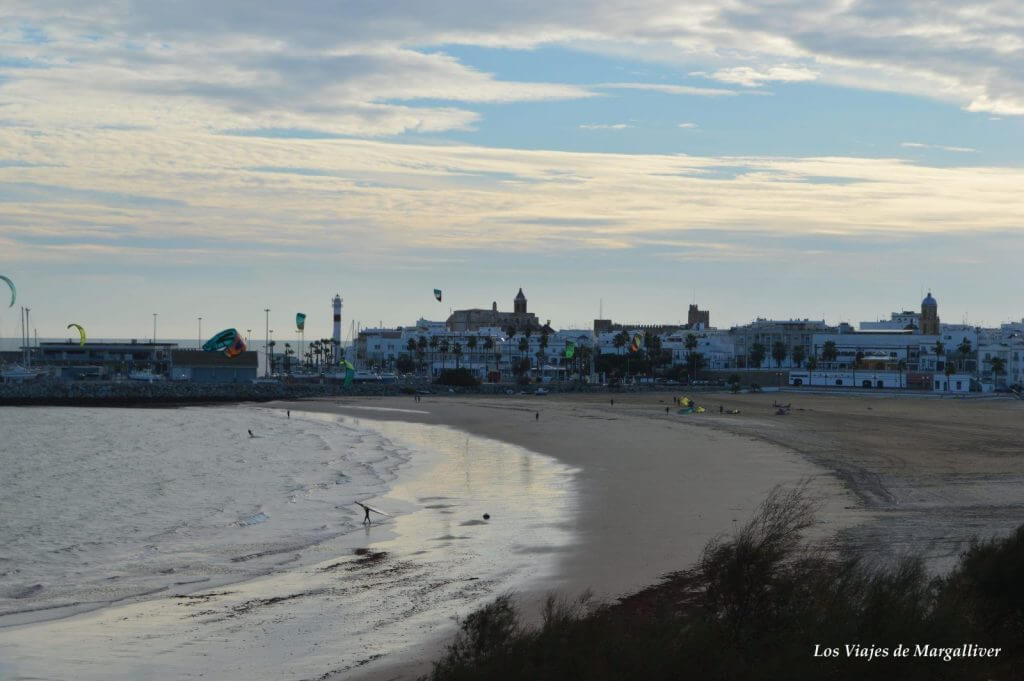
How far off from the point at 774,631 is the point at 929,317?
158 metres

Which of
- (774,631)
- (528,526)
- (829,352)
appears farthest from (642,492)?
(829,352)

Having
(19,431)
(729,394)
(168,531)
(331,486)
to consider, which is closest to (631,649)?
(168,531)

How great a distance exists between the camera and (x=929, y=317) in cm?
15888

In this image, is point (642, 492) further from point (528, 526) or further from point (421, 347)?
point (421, 347)

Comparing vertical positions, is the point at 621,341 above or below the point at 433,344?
above

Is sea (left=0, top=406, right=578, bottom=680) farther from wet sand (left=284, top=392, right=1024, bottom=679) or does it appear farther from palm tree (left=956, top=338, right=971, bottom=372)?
palm tree (left=956, top=338, right=971, bottom=372)

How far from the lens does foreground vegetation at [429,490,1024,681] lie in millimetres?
10016

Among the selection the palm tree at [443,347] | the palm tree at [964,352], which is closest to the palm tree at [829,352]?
the palm tree at [964,352]

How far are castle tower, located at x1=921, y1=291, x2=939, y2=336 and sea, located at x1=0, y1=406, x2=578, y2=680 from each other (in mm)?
121496

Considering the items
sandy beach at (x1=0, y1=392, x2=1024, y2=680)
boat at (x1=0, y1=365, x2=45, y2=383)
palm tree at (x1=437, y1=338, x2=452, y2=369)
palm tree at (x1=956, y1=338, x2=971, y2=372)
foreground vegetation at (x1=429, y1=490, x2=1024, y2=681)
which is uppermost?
palm tree at (x1=437, y1=338, x2=452, y2=369)

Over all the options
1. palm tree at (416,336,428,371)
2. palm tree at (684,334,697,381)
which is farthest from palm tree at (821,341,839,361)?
palm tree at (416,336,428,371)

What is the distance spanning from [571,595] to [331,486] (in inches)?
801

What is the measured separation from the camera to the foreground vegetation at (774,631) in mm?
10016

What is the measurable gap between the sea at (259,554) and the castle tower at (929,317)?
12150 cm
